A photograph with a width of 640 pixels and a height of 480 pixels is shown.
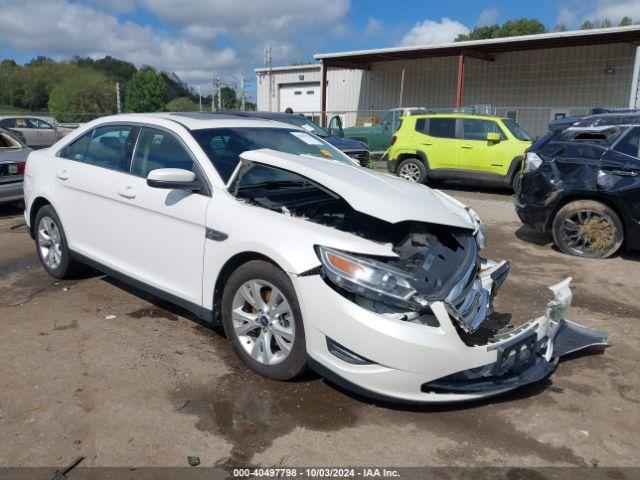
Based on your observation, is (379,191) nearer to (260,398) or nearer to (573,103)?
(260,398)

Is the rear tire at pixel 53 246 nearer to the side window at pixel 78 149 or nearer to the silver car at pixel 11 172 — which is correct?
the side window at pixel 78 149

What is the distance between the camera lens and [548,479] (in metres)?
2.71

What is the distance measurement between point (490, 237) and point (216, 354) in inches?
205

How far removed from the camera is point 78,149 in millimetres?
5148

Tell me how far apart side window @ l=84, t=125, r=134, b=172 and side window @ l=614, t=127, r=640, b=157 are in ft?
17.8

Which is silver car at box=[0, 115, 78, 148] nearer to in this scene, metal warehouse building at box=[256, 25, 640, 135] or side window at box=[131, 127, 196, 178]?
metal warehouse building at box=[256, 25, 640, 135]

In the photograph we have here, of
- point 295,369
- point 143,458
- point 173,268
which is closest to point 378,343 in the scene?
point 295,369

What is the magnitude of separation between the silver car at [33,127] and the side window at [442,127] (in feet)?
49.4

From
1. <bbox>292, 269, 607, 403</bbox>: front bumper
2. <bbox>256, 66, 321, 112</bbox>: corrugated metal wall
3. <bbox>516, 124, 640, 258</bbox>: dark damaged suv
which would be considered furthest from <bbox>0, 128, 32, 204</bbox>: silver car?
<bbox>256, 66, 321, 112</bbox>: corrugated metal wall

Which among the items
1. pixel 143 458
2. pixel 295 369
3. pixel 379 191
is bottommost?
pixel 143 458

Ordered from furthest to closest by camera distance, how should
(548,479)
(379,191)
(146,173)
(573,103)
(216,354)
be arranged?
(573,103) < (146,173) < (216,354) < (379,191) < (548,479)

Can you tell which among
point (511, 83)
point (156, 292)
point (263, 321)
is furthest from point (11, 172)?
point (511, 83)

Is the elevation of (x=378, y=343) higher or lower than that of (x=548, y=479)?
higher

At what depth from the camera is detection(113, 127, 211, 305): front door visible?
388 centimetres
